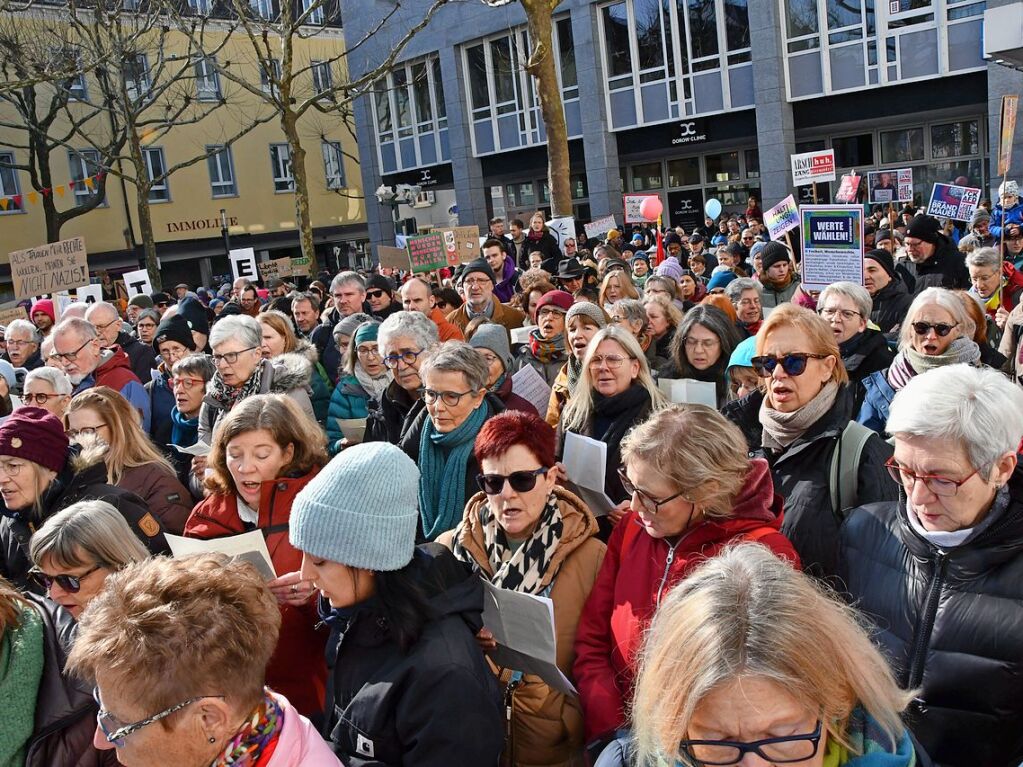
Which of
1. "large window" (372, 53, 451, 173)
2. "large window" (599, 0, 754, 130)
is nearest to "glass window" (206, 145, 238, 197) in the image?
"large window" (372, 53, 451, 173)

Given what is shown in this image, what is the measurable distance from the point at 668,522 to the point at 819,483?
79 cm

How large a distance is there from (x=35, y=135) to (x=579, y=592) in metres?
29.9

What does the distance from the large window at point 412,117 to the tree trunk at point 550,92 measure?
15.6 metres

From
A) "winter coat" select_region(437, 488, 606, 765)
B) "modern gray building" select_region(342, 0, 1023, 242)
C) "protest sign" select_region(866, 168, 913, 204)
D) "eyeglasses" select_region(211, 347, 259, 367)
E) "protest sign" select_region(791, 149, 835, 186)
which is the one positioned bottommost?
"winter coat" select_region(437, 488, 606, 765)

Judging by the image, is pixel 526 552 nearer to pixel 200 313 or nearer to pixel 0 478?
pixel 0 478

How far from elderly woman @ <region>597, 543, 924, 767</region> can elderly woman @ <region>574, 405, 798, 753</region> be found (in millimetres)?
845

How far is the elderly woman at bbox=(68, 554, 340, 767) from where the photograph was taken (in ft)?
6.40

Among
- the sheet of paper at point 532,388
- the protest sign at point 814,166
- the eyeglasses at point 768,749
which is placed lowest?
the eyeglasses at point 768,749

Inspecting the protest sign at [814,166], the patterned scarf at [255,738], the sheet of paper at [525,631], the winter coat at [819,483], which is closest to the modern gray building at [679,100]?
the protest sign at [814,166]

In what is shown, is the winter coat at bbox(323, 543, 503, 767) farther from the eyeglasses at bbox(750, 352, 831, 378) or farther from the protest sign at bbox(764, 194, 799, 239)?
the protest sign at bbox(764, 194, 799, 239)

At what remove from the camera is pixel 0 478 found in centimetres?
377

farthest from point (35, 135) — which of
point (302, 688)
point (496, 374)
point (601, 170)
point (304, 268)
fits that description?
point (302, 688)

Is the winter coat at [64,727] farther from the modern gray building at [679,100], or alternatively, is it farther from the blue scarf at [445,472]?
the modern gray building at [679,100]

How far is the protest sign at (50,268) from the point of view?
11188 mm
